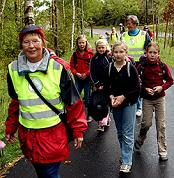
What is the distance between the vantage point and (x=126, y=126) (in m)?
5.70

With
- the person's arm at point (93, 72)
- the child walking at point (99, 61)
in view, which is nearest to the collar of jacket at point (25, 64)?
the child walking at point (99, 61)

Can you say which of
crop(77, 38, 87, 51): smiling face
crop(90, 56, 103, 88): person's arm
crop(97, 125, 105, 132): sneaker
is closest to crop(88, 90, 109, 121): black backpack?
crop(90, 56, 103, 88): person's arm

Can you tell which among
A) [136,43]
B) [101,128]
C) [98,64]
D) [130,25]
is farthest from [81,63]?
[101,128]

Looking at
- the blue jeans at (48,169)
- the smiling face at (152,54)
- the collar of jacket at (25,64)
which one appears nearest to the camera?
the collar of jacket at (25,64)

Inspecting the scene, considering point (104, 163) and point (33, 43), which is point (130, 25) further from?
point (33, 43)

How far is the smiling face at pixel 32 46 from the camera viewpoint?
3.85m

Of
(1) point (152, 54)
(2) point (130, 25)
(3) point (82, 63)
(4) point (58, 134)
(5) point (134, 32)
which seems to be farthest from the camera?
(3) point (82, 63)

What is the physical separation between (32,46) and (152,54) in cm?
263

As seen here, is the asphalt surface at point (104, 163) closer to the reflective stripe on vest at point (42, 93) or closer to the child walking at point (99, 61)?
the child walking at point (99, 61)

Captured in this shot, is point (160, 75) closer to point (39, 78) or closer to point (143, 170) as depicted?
point (143, 170)

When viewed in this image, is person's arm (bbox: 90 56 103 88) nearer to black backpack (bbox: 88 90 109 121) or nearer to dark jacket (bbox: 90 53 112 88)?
dark jacket (bbox: 90 53 112 88)

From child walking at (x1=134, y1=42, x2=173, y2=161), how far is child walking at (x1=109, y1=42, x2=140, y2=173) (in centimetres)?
56

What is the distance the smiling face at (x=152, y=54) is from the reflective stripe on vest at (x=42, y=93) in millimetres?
2444

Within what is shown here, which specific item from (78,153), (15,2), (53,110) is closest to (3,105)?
(78,153)
